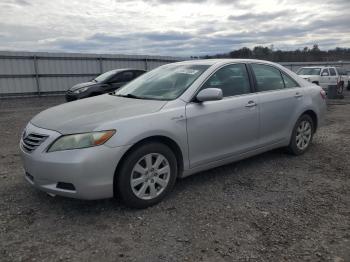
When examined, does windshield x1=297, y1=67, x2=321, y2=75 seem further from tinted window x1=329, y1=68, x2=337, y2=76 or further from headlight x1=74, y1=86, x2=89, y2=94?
headlight x1=74, y1=86, x2=89, y2=94

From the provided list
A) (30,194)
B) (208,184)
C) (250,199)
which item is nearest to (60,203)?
(30,194)

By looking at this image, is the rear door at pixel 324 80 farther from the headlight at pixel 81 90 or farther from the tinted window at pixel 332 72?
the headlight at pixel 81 90

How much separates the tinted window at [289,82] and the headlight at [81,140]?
3297 mm

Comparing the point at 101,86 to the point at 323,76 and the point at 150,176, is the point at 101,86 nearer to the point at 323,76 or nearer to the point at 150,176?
the point at 150,176

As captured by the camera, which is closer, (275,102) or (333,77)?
(275,102)

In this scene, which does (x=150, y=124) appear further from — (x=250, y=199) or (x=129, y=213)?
(x=250, y=199)

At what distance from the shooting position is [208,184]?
4.52m

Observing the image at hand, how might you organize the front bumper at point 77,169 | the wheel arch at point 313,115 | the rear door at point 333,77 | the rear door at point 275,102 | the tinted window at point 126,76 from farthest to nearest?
the rear door at point 333,77 → the tinted window at point 126,76 → the wheel arch at point 313,115 → the rear door at point 275,102 → the front bumper at point 77,169

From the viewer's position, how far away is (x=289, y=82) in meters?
5.57

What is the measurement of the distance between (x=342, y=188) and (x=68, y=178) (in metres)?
3.37

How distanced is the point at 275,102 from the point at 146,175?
2.46 m

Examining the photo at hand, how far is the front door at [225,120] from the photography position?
13.5ft

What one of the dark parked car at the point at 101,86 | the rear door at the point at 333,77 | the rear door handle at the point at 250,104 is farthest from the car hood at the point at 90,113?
the rear door at the point at 333,77

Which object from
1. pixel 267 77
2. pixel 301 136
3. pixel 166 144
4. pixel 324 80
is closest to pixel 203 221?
pixel 166 144
